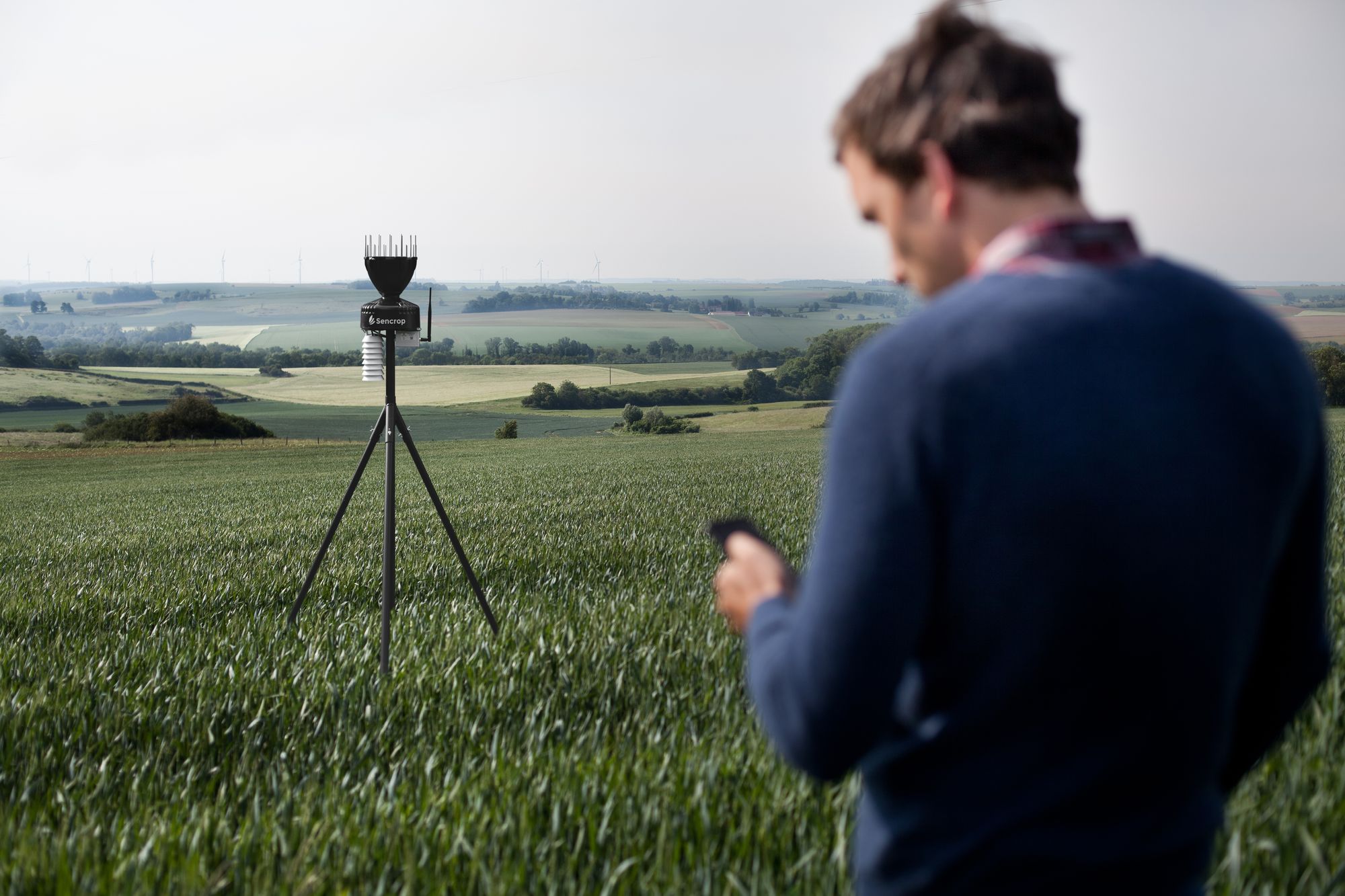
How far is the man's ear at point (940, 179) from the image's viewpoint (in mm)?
1160

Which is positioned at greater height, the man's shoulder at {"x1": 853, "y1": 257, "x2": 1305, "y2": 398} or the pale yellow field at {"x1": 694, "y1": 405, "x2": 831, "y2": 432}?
the man's shoulder at {"x1": 853, "y1": 257, "x2": 1305, "y2": 398}

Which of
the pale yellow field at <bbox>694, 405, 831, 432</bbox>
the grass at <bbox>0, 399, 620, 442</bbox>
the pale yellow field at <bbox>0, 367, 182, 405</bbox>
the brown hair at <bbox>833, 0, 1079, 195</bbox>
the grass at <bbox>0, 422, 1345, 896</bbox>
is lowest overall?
the grass at <bbox>0, 399, 620, 442</bbox>

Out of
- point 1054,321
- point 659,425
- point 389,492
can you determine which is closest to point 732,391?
point 659,425

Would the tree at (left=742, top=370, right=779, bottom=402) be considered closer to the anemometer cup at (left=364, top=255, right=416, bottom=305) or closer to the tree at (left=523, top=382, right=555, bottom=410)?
the tree at (left=523, top=382, right=555, bottom=410)

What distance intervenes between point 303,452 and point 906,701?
152 feet

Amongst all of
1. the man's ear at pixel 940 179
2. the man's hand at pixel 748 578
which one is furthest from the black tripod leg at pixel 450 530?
the man's ear at pixel 940 179

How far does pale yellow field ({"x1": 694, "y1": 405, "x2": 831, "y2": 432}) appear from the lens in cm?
5569

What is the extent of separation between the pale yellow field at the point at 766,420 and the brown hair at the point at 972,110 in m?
52.1

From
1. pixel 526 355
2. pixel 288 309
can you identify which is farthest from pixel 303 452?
pixel 288 309

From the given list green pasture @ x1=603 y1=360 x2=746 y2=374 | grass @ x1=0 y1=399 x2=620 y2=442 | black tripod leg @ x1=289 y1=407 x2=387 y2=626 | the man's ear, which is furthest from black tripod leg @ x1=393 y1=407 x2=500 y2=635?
green pasture @ x1=603 y1=360 x2=746 y2=374

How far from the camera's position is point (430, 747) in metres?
3.88

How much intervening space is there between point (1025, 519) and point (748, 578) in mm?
429

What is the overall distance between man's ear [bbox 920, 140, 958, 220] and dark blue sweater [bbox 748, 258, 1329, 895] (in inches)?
5.7

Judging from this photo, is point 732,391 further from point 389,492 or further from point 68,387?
point 389,492
